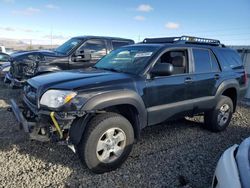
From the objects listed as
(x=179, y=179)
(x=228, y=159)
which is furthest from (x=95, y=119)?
(x=228, y=159)

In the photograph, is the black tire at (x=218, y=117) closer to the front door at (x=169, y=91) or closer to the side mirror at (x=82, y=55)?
the front door at (x=169, y=91)

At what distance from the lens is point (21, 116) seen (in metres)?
3.36

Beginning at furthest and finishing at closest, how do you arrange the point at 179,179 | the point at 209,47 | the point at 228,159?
the point at 209,47 → the point at 179,179 → the point at 228,159

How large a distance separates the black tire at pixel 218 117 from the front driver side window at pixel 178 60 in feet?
4.14

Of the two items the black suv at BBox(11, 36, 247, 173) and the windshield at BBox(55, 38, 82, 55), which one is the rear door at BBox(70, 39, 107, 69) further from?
the black suv at BBox(11, 36, 247, 173)

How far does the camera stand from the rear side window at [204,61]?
469 cm

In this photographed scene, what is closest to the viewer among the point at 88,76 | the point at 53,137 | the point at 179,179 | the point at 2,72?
the point at 53,137

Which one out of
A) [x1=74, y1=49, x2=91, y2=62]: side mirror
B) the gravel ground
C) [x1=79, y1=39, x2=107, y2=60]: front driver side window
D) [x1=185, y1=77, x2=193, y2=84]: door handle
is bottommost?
the gravel ground

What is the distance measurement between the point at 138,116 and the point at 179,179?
104cm

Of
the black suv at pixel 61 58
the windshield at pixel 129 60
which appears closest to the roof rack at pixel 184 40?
the windshield at pixel 129 60

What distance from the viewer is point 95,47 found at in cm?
781

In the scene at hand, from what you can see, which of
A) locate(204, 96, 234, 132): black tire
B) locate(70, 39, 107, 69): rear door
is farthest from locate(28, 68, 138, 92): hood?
locate(70, 39, 107, 69): rear door

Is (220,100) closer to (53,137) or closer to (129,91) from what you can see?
(129,91)

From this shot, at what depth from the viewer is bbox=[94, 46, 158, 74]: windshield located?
13.1ft
